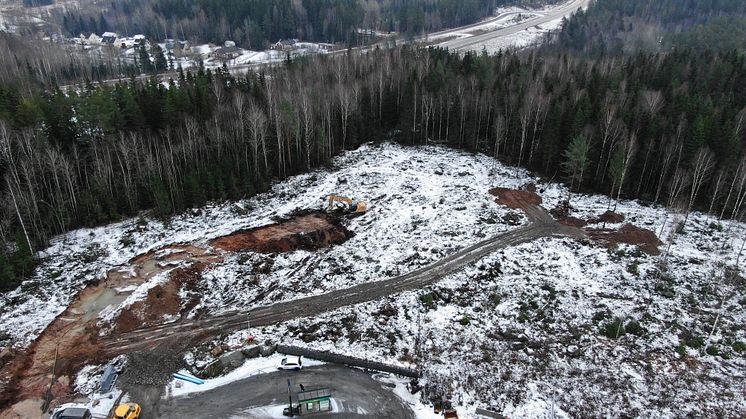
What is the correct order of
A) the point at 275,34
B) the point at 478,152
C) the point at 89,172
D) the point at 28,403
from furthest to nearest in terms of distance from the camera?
1. the point at 275,34
2. the point at 478,152
3. the point at 89,172
4. the point at 28,403

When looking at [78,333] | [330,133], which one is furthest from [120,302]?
[330,133]

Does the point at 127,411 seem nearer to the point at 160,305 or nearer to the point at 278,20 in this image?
the point at 160,305

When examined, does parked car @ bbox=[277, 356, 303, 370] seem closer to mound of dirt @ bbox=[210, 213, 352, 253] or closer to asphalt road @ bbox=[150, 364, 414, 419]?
asphalt road @ bbox=[150, 364, 414, 419]

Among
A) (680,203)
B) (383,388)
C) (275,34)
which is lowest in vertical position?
(383,388)

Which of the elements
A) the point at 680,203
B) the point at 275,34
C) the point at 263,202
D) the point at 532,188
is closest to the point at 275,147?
the point at 263,202

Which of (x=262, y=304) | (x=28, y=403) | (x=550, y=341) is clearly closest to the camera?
A: (x=28, y=403)

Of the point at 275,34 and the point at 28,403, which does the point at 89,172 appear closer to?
the point at 28,403

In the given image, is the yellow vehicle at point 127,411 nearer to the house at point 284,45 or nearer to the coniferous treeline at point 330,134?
the coniferous treeline at point 330,134
